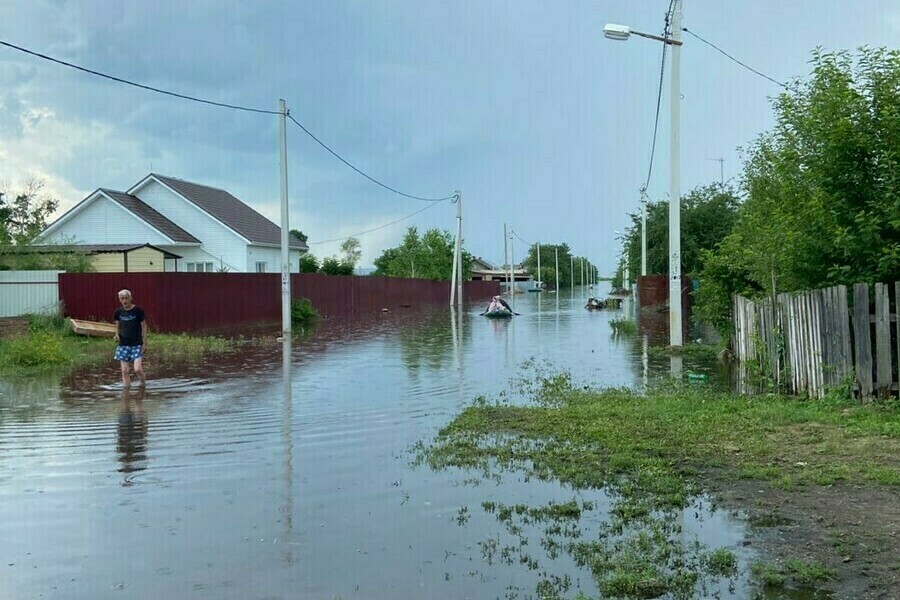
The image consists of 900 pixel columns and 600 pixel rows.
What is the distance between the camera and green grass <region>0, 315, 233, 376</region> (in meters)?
17.2

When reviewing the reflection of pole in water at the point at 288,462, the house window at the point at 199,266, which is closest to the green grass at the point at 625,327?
the reflection of pole in water at the point at 288,462

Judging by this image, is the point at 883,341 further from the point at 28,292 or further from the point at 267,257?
the point at 267,257

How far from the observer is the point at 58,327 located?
23.8 metres

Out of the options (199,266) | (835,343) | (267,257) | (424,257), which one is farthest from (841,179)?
(424,257)

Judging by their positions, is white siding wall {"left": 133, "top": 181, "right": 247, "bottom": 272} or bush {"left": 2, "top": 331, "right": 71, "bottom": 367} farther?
white siding wall {"left": 133, "top": 181, "right": 247, "bottom": 272}

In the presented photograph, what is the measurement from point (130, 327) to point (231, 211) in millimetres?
32254

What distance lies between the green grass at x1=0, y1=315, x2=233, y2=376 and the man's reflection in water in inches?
205

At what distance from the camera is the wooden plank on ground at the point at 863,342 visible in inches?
381

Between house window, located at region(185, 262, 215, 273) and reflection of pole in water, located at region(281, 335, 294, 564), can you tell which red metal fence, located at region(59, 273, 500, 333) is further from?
reflection of pole in water, located at region(281, 335, 294, 564)

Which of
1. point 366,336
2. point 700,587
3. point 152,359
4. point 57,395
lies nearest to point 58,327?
point 152,359

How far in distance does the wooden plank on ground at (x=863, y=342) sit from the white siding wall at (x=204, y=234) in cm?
3504

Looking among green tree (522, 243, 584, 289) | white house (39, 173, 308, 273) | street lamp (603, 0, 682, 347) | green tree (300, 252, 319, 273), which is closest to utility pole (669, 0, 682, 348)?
street lamp (603, 0, 682, 347)

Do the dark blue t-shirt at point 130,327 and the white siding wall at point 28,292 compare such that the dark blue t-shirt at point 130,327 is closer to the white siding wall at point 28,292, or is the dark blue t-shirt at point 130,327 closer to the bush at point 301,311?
the white siding wall at point 28,292

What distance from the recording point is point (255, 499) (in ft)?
22.4
